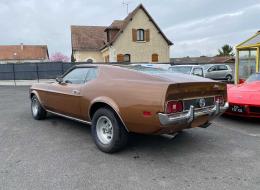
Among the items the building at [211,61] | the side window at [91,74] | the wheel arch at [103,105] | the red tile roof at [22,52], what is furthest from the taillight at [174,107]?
the red tile roof at [22,52]

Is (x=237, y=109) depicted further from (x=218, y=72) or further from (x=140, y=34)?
(x=140, y=34)

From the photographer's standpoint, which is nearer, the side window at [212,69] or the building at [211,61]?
the side window at [212,69]

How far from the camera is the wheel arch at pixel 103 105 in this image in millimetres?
4051

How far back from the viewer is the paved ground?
3.24 meters

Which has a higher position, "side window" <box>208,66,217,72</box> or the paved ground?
"side window" <box>208,66,217,72</box>

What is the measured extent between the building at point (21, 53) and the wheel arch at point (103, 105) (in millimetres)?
56984

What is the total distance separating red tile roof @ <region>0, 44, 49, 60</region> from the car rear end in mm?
59035

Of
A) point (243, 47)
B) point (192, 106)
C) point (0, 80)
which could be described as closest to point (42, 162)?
point (192, 106)

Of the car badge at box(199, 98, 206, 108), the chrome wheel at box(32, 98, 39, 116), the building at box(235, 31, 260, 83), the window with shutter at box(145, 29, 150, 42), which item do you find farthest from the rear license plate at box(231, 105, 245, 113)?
the window with shutter at box(145, 29, 150, 42)

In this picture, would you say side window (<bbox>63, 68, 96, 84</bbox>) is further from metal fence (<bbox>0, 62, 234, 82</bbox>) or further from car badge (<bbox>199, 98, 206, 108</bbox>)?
metal fence (<bbox>0, 62, 234, 82</bbox>)

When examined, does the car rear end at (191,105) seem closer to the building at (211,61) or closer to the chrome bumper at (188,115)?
the chrome bumper at (188,115)

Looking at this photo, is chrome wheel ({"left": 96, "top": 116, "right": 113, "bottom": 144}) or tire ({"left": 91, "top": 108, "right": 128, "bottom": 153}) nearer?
tire ({"left": 91, "top": 108, "right": 128, "bottom": 153})

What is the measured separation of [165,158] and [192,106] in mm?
938

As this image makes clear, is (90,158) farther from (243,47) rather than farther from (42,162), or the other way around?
(243,47)
